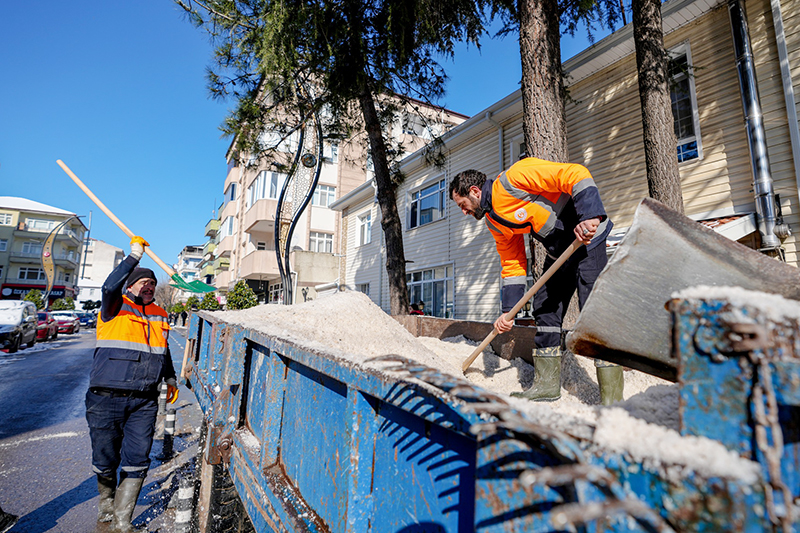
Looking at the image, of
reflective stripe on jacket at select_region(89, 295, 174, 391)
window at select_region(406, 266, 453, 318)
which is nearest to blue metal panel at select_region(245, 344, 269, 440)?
reflective stripe on jacket at select_region(89, 295, 174, 391)

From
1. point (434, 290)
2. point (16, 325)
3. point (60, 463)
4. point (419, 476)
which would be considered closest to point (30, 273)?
point (16, 325)

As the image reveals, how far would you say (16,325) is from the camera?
13477 millimetres

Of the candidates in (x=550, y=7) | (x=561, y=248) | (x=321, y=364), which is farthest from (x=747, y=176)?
(x=321, y=364)

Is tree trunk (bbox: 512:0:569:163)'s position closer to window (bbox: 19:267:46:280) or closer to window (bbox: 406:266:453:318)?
window (bbox: 406:266:453:318)

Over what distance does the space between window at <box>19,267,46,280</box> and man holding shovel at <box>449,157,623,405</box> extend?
61062mm

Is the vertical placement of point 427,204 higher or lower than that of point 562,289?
higher

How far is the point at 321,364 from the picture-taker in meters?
1.53

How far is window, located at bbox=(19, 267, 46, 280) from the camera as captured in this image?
46438 millimetres

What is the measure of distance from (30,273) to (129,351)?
196ft

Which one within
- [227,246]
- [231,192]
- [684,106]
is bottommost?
[684,106]

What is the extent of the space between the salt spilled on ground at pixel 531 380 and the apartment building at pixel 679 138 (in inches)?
147

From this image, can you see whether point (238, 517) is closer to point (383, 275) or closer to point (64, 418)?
point (64, 418)

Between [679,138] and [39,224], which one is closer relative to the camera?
[679,138]

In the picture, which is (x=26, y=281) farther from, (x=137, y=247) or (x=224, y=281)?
(x=137, y=247)
